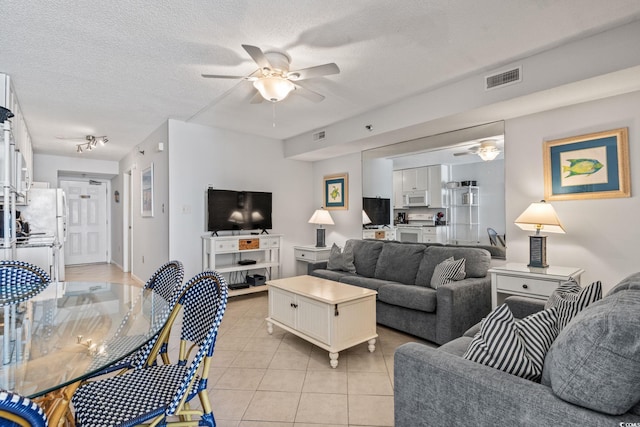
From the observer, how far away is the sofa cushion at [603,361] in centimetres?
91

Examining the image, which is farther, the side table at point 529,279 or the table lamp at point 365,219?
the table lamp at point 365,219

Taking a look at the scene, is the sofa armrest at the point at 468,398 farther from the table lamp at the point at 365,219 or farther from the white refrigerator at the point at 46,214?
the white refrigerator at the point at 46,214

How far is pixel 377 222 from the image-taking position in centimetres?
A: 476

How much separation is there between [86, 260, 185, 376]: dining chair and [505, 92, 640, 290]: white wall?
3.12 meters

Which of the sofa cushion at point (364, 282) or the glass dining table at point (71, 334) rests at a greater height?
the glass dining table at point (71, 334)

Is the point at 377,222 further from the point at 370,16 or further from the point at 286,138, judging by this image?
the point at 370,16

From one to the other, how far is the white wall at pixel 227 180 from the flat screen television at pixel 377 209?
409mm

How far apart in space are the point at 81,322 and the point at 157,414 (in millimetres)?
793

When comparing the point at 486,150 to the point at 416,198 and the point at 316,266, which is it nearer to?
the point at 416,198

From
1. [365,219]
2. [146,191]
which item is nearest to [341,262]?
[365,219]

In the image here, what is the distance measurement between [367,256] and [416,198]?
995 mm

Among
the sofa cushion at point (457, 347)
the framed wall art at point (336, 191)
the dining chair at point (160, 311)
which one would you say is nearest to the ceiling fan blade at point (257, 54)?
the dining chair at point (160, 311)

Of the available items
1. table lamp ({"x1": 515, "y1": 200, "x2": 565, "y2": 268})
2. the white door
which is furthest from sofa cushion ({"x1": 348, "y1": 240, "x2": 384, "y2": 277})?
the white door

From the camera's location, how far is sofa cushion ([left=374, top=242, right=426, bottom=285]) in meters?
3.67
